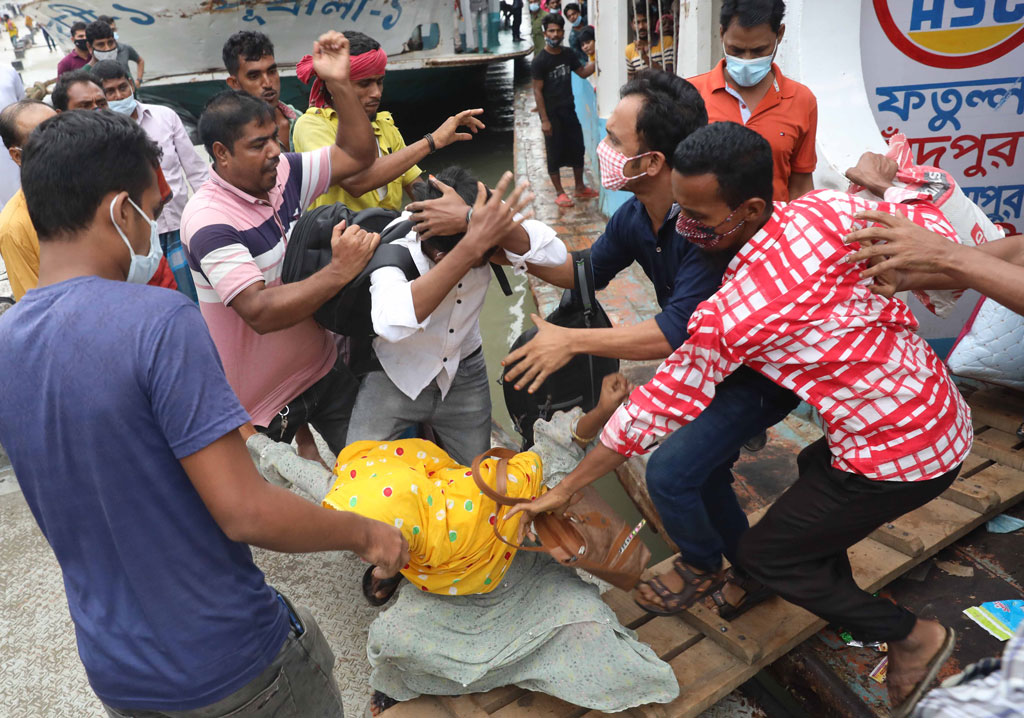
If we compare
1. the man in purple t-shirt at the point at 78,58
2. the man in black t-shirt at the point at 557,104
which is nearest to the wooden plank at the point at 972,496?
the man in black t-shirt at the point at 557,104

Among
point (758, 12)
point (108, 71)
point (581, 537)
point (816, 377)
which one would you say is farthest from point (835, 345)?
point (108, 71)

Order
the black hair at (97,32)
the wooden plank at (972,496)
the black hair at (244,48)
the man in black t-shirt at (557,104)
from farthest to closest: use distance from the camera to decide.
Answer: the man in black t-shirt at (557,104), the black hair at (97,32), the black hair at (244,48), the wooden plank at (972,496)

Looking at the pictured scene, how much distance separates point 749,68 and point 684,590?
2.03m

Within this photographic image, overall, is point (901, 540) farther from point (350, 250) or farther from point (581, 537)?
point (350, 250)

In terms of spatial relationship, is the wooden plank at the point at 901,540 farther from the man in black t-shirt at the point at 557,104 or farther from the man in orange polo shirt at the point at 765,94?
the man in black t-shirt at the point at 557,104

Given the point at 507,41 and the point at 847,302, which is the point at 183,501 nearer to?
the point at 847,302

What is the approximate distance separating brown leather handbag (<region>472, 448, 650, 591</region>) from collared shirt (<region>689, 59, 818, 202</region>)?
1688 mm

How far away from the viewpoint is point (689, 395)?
1.91 metres

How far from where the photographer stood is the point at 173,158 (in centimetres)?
412

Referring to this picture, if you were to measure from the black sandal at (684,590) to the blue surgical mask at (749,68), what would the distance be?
6.35ft

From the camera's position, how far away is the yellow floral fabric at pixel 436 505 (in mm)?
1845

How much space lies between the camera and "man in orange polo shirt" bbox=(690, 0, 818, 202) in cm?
290

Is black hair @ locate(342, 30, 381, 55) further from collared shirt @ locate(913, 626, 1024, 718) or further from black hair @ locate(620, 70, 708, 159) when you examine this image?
collared shirt @ locate(913, 626, 1024, 718)

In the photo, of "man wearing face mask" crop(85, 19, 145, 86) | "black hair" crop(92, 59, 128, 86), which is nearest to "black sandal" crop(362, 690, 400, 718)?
"black hair" crop(92, 59, 128, 86)
